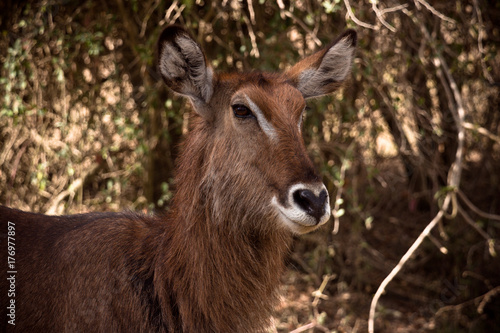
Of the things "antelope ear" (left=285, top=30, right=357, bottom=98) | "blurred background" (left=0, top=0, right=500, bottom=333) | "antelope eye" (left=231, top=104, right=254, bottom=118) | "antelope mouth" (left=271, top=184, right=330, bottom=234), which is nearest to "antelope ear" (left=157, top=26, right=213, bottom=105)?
"antelope eye" (left=231, top=104, right=254, bottom=118)

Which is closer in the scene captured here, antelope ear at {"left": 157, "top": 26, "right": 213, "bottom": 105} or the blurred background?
antelope ear at {"left": 157, "top": 26, "right": 213, "bottom": 105}

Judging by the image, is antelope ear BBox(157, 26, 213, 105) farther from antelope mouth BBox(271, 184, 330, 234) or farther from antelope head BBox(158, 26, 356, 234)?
antelope mouth BBox(271, 184, 330, 234)

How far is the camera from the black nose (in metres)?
2.67

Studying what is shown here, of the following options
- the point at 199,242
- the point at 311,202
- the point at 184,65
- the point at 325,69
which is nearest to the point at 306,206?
the point at 311,202

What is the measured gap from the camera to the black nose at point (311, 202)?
2.67 m

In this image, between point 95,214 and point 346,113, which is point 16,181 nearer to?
point 95,214

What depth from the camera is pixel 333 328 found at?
6098 mm

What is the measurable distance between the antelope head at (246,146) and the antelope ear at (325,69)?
253 mm

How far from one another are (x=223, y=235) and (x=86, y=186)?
440 centimetres

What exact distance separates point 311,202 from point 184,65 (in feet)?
3.98

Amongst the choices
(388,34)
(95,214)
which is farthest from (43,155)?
(388,34)

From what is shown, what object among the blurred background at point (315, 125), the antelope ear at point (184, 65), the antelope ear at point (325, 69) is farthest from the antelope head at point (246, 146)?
the blurred background at point (315, 125)

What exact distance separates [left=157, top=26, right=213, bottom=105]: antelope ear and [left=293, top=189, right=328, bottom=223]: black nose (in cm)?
98

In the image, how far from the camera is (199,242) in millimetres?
3057
